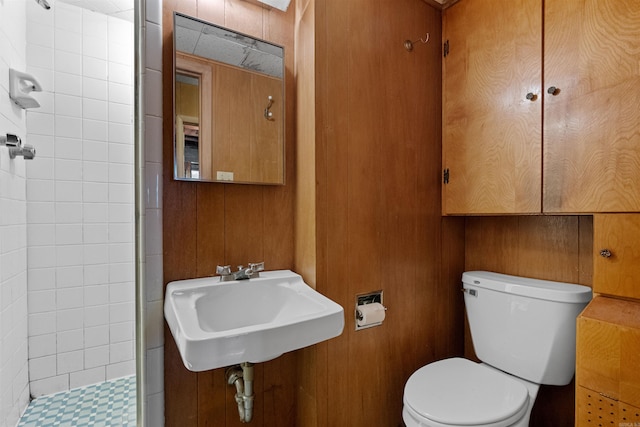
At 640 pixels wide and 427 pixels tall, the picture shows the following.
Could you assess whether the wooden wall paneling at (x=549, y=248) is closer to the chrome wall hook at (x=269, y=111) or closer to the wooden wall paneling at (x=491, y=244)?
the wooden wall paneling at (x=491, y=244)

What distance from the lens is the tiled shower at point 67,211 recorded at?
3.99 feet

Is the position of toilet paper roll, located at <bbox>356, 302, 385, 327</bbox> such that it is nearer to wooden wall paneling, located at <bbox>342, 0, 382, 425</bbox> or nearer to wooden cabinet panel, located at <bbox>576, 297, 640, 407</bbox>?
wooden wall paneling, located at <bbox>342, 0, 382, 425</bbox>

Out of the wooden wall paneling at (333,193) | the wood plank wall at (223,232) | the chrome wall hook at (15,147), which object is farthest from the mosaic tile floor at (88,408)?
the chrome wall hook at (15,147)

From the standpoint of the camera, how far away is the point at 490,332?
1.31 metres

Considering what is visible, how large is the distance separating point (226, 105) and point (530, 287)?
56.1 inches

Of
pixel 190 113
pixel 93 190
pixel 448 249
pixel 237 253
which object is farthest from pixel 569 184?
pixel 93 190

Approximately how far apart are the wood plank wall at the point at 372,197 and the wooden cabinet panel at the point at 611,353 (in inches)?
25.8

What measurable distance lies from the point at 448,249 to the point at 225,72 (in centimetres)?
136

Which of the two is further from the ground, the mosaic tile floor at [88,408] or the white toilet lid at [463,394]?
the white toilet lid at [463,394]

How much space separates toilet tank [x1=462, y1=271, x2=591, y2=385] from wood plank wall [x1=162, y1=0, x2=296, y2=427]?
0.89 metres

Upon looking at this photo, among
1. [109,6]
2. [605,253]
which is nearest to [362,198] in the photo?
[605,253]

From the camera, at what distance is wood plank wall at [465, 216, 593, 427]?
1.25 meters

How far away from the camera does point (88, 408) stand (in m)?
1.34

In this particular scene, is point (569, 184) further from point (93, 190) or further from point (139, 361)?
point (93, 190)
